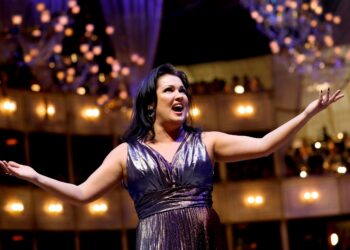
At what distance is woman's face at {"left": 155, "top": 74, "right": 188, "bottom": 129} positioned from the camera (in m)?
3.55

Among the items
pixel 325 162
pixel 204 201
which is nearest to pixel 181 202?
pixel 204 201

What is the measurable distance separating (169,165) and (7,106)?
1493cm

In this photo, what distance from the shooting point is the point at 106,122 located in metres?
20.0

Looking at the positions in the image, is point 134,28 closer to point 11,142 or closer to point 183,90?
point 11,142

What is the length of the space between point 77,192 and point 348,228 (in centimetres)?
1732

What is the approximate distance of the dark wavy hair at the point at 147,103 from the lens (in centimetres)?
364

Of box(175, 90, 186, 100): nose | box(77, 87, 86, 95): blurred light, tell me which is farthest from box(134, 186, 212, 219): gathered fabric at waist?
box(77, 87, 86, 95): blurred light

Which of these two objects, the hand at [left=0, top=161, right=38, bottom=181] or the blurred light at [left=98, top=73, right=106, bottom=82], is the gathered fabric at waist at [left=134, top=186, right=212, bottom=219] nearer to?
the hand at [left=0, top=161, right=38, bottom=181]

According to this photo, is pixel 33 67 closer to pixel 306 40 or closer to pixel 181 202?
pixel 306 40

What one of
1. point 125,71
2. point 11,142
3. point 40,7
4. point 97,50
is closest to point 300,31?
point 125,71

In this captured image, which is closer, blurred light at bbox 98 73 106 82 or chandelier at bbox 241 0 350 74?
chandelier at bbox 241 0 350 74

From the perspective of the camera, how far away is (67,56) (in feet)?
59.6

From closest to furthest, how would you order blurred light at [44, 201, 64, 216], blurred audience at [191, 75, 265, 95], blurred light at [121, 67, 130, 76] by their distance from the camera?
blurred light at [121, 67, 130, 76] < blurred light at [44, 201, 64, 216] < blurred audience at [191, 75, 265, 95]

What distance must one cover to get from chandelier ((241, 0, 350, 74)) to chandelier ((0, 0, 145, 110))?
2918mm
